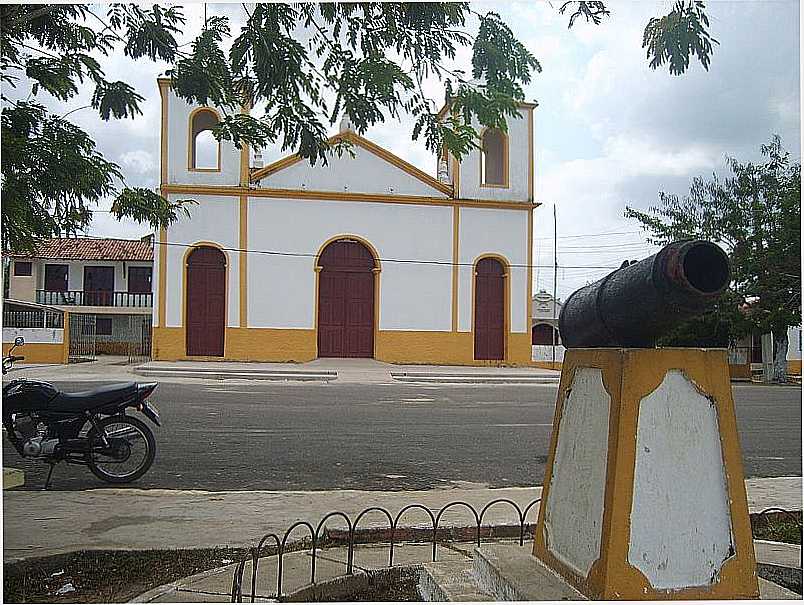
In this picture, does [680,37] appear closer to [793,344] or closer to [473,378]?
[473,378]

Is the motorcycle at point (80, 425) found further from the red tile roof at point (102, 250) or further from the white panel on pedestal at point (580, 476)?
the red tile roof at point (102, 250)

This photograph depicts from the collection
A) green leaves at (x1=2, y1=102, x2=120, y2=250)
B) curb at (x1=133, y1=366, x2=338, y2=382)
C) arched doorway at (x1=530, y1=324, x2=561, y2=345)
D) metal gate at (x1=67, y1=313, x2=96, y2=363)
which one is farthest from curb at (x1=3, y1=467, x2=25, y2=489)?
arched doorway at (x1=530, y1=324, x2=561, y2=345)

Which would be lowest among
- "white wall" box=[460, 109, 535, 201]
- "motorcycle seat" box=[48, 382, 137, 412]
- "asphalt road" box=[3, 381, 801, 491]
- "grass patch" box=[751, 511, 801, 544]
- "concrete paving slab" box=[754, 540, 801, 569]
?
"asphalt road" box=[3, 381, 801, 491]

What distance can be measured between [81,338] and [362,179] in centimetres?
902

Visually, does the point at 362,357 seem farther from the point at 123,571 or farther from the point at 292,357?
the point at 123,571

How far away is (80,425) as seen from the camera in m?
4.89

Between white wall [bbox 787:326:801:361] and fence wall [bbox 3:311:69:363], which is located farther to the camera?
fence wall [bbox 3:311:69:363]

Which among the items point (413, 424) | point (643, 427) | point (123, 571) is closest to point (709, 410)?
point (643, 427)

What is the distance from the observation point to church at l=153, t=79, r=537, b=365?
1708 centimetres

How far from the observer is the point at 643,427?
224 centimetres

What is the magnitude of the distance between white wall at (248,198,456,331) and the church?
0.03 meters

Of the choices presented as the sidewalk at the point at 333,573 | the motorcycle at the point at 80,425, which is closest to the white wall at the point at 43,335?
the motorcycle at the point at 80,425

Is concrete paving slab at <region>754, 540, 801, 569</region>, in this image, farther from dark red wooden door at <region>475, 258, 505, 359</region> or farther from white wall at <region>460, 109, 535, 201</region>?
dark red wooden door at <region>475, 258, 505, 359</region>

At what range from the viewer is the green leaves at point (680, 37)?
141 inches
